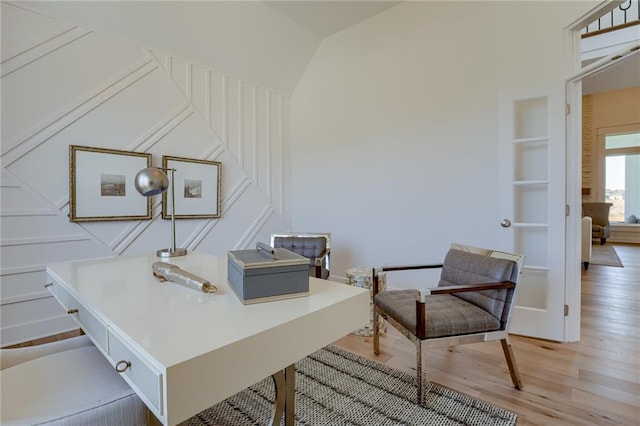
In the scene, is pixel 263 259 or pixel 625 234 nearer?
pixel 263 259

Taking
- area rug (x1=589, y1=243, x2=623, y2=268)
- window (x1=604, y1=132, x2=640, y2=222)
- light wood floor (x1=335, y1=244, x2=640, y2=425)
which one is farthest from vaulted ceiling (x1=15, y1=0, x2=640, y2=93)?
window (x1=604, y1=132, x2=640, y2=222)

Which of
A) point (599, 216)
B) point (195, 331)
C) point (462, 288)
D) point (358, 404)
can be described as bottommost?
Result: point (358, 404)

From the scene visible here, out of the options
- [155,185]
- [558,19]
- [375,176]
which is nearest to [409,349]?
[375,176]

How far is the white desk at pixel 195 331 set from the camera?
0.65 meters

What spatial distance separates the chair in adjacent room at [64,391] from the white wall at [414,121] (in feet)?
9.39

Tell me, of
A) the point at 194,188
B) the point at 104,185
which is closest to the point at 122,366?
the point at 104,185

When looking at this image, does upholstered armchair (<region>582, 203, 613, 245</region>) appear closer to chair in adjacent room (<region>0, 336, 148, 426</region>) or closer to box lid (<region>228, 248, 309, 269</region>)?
box lid (<region>228, 248, 309, 269</region>)

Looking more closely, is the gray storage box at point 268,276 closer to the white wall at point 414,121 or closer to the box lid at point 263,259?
the box lid at point 263,259

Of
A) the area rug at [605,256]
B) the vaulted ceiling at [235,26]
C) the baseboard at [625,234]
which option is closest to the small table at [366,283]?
the vaulted ceiling at [235,26]

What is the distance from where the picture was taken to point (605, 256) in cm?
589

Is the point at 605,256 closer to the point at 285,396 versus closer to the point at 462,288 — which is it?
the point at 462,288

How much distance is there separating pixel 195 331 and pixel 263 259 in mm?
323

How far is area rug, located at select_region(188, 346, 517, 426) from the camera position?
1.65 m

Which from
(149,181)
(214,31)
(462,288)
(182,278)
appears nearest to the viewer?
(182,278)
